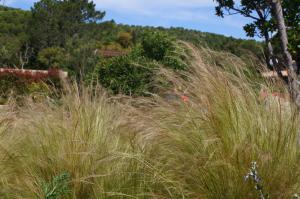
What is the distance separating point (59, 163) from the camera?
11.8 feet

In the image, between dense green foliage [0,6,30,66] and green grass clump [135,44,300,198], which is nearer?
green grass clump [135,44,300,198]

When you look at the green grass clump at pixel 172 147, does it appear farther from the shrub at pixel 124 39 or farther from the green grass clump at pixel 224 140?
the shrub at pixel 124 39

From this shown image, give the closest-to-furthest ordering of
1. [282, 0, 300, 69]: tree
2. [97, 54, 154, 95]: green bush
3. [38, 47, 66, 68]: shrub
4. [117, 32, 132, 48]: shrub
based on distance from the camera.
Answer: [282, 0, 300, 69]: tree
[97, 54, 154, 95]: green bush
[38, 47, 66, 68]: shrub
[117, 32, 132, 48]: shrub

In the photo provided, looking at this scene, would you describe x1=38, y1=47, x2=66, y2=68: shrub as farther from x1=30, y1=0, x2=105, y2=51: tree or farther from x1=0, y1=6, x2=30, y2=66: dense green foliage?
x1=30, y1=0, x2=105, y2=51: tree

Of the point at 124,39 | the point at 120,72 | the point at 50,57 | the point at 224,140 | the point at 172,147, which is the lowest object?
the point at 50,57

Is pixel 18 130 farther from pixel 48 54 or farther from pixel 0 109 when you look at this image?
pixel 48 54

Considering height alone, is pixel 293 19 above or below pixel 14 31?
above

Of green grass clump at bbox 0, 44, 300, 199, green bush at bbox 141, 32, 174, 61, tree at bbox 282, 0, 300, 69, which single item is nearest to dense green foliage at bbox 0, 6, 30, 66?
green bush at bbox 141, 32, 174, 61

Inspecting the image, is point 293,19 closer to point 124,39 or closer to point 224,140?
point 224,140

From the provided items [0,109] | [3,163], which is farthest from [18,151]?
[0,109]

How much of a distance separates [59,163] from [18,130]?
910 mm

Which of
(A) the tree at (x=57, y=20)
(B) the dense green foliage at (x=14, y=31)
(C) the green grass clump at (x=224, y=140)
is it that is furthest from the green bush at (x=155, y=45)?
(A) the tree at (x=57, y=20)

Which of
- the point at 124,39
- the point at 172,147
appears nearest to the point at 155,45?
the point at 172,147

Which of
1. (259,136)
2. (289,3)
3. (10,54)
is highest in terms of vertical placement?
(289,3)
